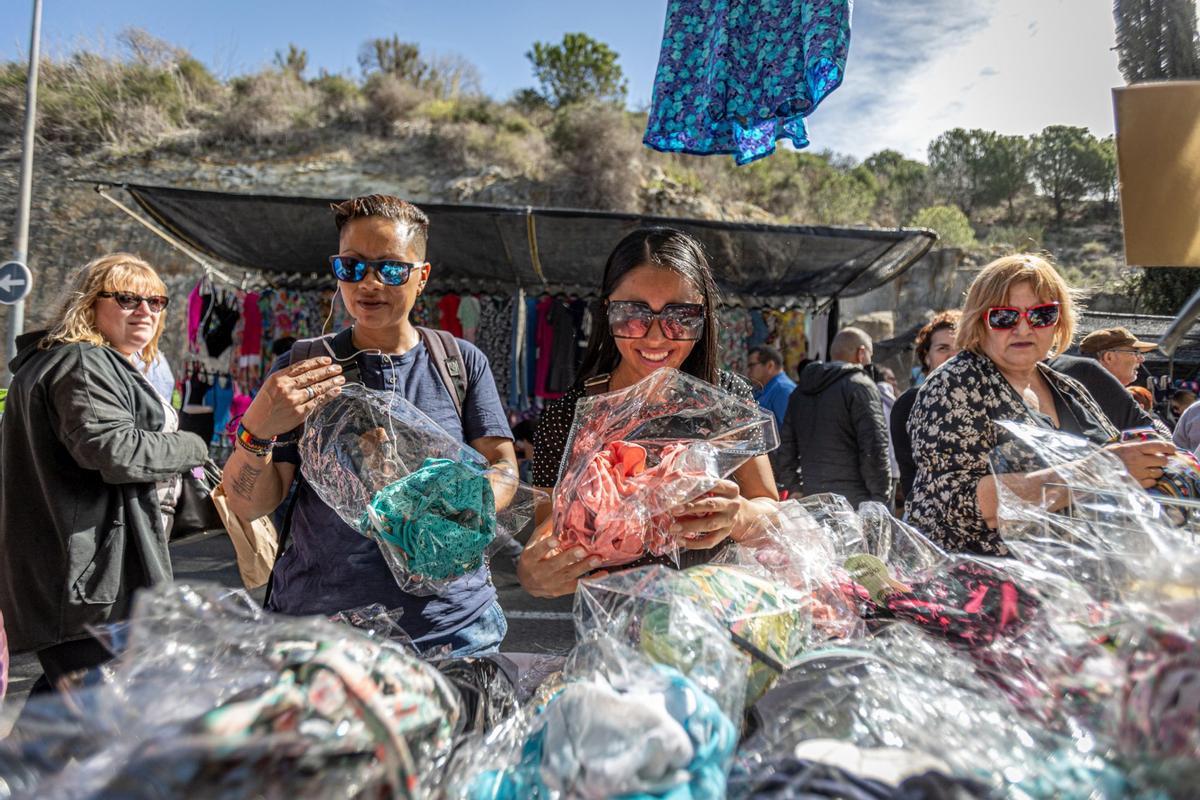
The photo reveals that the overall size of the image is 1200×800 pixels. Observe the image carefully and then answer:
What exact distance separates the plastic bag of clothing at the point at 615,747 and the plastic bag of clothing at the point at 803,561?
0.44 meters

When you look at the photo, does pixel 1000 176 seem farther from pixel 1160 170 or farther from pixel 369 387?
pixel 369 387

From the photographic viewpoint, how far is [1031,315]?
212 cm

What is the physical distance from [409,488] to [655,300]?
0.73m

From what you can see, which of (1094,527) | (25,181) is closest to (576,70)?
(25,181)

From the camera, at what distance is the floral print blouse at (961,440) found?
201 centimetres

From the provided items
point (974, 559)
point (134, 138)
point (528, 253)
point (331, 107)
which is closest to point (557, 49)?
point (331, 107)

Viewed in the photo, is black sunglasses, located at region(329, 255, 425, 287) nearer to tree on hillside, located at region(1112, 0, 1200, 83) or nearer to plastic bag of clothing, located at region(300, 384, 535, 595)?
plastic bag of clothing, located at region(300, 384, 535, 595)

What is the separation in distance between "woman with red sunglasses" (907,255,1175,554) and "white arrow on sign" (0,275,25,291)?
10930 mm

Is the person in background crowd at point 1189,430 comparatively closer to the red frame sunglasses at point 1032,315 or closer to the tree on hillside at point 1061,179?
the red frame sunglasses at point 1032,315

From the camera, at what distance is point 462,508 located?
1299 millimetres

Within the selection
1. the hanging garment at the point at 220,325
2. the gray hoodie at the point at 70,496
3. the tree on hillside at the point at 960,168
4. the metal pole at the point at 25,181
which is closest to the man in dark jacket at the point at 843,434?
the gray hoodie at the point at 70,496

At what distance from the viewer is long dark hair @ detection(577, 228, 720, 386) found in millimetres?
1686

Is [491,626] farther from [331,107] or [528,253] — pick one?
[331,107]

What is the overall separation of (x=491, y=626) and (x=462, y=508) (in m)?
0.68
